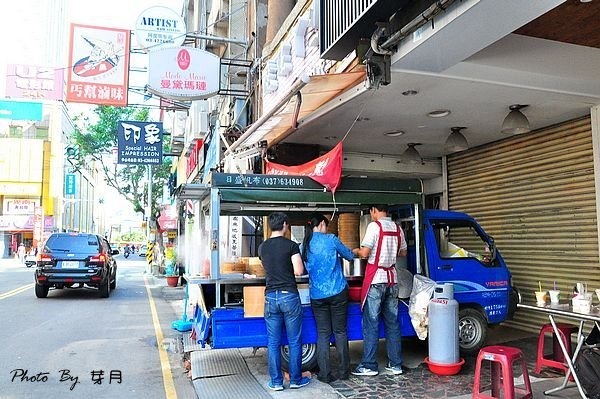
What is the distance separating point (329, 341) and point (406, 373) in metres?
1.10

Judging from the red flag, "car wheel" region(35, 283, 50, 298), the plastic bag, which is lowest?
"car wheel" region(35, 283, 50, 298)

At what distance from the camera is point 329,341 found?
5957 millimetres

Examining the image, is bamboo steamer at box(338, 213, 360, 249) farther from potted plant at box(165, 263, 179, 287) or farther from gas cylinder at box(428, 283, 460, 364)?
potted plant at box(165, 263, 179, 287)

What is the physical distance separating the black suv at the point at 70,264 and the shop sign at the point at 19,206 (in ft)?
108

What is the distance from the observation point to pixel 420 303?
630 cm

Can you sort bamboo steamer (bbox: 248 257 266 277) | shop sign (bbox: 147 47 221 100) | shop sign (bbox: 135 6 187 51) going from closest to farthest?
bamboo steamer (bbox: 248 257 266 277) < shop sign (bbox: 147 47 221 100) < shop sign (bbox: 135 6 187 51)

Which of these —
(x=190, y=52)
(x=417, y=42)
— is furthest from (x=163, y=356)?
(x=190, y=52)

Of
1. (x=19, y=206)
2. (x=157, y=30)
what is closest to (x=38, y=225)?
(x=19, y=206)

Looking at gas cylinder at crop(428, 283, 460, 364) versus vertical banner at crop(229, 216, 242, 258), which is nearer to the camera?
gas cylinder at crop(428, 283, 460, 364)

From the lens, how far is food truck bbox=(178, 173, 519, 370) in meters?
5.99

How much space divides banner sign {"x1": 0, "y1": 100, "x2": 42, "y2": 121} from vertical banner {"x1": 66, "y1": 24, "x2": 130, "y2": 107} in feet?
107

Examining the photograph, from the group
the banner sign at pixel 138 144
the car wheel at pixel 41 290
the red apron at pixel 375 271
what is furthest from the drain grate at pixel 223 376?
the banner sign at pixel 138 144

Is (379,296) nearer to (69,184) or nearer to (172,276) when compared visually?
(172,276)

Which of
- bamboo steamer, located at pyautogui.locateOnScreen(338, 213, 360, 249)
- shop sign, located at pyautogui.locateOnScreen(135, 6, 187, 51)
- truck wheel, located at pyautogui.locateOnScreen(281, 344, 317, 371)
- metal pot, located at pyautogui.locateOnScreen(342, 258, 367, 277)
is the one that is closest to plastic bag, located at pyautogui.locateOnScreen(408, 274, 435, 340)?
metal pot, located at pyautogui.locateOnScreen(342, 258, 367, 277)
